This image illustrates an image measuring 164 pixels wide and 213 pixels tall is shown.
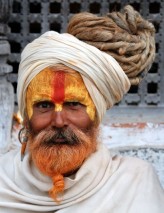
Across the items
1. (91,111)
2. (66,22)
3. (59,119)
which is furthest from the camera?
(66,22)

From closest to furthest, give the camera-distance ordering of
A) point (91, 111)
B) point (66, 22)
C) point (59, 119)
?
point (59, 119), point (91, 111), point (66, 22)

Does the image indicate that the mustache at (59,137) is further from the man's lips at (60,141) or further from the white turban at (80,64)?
the white turban at (80,64)

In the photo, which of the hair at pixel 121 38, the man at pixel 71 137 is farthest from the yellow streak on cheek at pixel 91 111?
the hair at pixel 121 38

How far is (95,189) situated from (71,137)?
0.30 m

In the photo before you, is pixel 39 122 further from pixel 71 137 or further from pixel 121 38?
pixel 121 38

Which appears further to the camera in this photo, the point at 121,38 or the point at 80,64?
the point at 121,38

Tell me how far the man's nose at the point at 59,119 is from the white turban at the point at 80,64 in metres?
0.18

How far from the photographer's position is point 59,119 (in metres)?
3.73

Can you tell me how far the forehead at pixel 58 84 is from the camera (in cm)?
375

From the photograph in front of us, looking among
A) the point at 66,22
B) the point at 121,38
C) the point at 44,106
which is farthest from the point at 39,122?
the point at 66,22

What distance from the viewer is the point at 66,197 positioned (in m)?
3.84

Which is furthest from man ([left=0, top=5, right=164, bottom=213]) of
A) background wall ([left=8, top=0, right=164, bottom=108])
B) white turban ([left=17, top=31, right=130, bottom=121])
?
background wall ([left=8, top=0, right=164, bottom=108])

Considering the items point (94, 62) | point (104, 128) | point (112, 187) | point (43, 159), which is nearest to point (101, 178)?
point (112, 187)

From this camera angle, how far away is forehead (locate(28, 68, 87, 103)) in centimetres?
375
